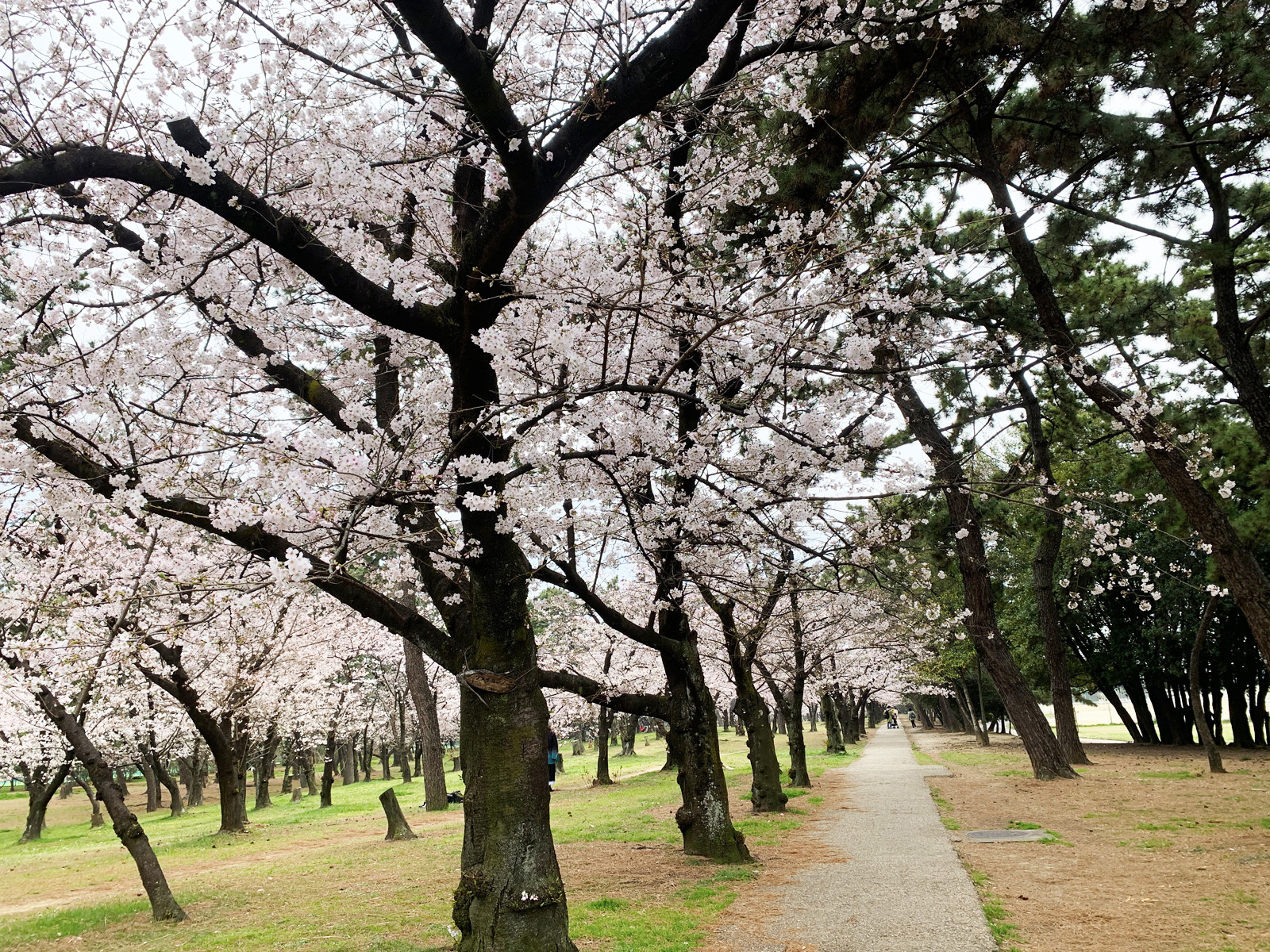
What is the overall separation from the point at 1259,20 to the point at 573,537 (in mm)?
9008

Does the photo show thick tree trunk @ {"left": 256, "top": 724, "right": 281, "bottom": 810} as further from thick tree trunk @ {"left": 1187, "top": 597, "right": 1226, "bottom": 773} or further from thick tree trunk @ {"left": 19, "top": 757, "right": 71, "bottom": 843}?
thick tree trunk @ {"left": 1187, "top": 597, "right": 1226, "bottom": 773}

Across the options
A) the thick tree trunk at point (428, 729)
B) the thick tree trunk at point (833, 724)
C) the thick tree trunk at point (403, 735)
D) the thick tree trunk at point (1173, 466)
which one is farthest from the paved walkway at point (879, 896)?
the thick tree trunk at point (403, 735)

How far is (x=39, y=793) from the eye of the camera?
2447 cm

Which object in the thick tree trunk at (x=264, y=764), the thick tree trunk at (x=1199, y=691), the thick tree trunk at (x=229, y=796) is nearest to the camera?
the thick tree trunk at (x=1199, y=691)

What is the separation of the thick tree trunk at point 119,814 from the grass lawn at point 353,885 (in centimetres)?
24

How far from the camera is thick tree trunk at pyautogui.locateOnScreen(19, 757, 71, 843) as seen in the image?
2082 cm

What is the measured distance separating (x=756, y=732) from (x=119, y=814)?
853 centimetres

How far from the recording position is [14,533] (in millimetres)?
8922

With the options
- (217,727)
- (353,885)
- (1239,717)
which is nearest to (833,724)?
(1239,717)

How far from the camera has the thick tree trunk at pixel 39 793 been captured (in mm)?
20820

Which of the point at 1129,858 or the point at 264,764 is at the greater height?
the point at 1129,858

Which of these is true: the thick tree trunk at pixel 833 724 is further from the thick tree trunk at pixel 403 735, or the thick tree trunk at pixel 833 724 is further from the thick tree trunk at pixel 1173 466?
the thick tree trunk at pixel 1173 466

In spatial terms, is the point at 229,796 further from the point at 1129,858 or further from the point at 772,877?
the point at 1129,858

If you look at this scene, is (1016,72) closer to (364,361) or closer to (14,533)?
(364,361)
